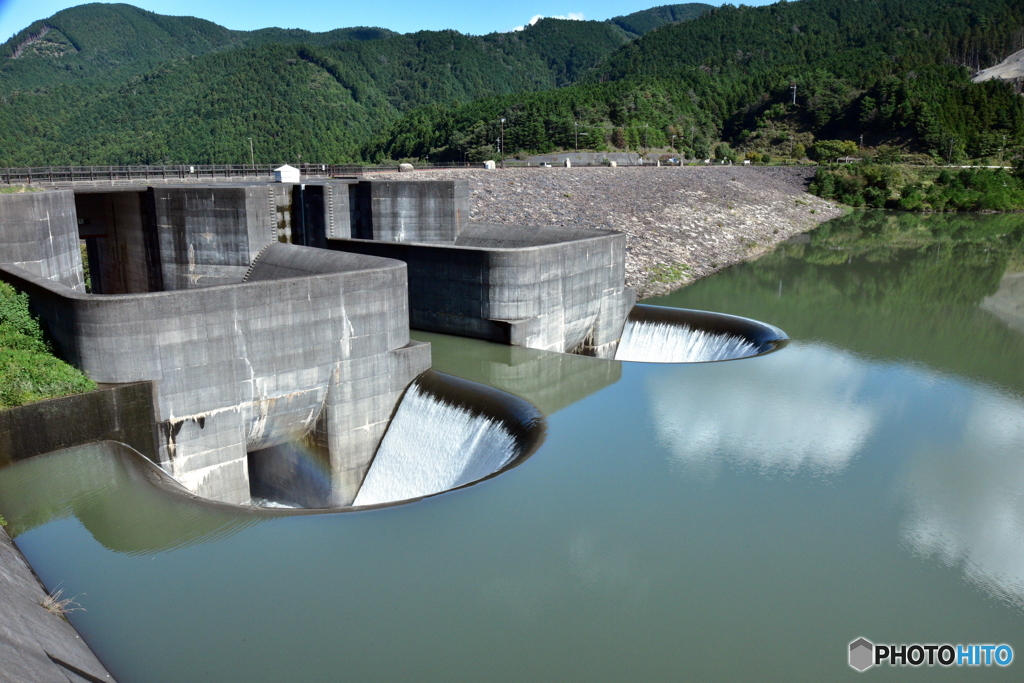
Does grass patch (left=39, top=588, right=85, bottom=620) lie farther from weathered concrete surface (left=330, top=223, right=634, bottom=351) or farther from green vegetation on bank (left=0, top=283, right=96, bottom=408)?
weathered concrete surface (left=330, top=223, right=634, bottom=351)

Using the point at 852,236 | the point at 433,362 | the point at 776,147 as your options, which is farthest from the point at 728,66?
the point at 433,362

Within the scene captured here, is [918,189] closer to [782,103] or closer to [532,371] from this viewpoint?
[782,103]

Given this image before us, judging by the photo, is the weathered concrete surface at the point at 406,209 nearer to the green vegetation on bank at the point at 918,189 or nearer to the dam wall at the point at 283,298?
the dam wall at the point at 283,298

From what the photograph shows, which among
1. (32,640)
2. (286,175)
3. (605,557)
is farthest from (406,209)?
(32,640)

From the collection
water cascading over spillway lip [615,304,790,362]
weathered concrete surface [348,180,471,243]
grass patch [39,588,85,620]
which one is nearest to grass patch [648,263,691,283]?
water cascading over spillway lip [615,304,790,362]

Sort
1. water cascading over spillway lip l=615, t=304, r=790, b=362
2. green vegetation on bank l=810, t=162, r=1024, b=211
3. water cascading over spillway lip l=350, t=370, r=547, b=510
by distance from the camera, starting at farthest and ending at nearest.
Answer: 1. green vegetation on bank l=810, t=162, r=1024, b=211
2. water cascading over spillway lip l=615, t=304, r=790, b=362
3. water cascading over spillway lip l=350, t=370, r=547, b=510
